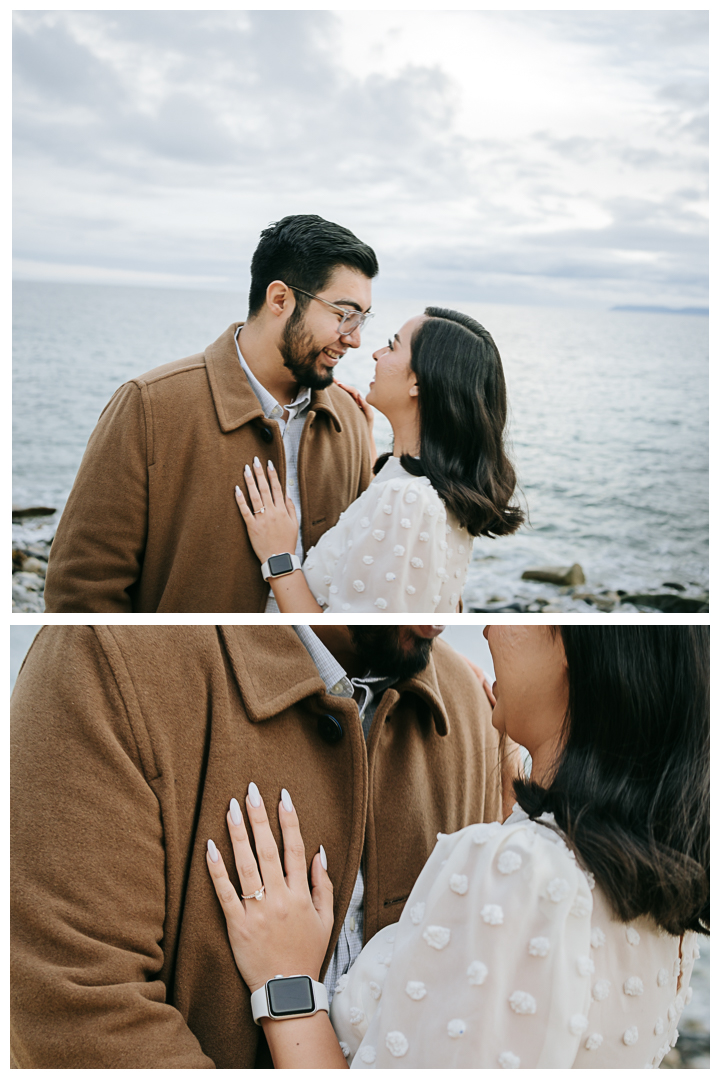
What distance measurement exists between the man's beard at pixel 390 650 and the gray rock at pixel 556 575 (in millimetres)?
4164

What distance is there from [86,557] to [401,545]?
0.57m

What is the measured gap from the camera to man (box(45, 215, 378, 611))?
54.0 inches

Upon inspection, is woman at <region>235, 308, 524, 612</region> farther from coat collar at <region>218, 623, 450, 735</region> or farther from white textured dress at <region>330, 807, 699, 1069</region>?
white textured dress at <region>330, 807, 699, 1069</region>

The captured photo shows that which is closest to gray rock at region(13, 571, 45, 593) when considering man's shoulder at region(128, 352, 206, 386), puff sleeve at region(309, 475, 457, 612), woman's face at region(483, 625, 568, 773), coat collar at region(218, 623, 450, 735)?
man's shoulder at region(128, 352, 206, 386)

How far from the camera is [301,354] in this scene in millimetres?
1402

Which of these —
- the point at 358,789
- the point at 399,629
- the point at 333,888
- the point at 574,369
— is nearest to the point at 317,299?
the point at 399,629

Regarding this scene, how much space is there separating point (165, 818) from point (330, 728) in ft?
0.82

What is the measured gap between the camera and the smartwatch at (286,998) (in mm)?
949

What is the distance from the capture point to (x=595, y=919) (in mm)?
827

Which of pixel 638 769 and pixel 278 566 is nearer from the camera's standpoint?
pixel 638 769

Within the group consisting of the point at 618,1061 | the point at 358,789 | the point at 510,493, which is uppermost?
the point at 510,493

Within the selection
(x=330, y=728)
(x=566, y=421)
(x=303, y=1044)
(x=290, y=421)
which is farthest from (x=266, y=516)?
(x=566, y=421)

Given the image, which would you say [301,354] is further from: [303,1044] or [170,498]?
[303,1044]
